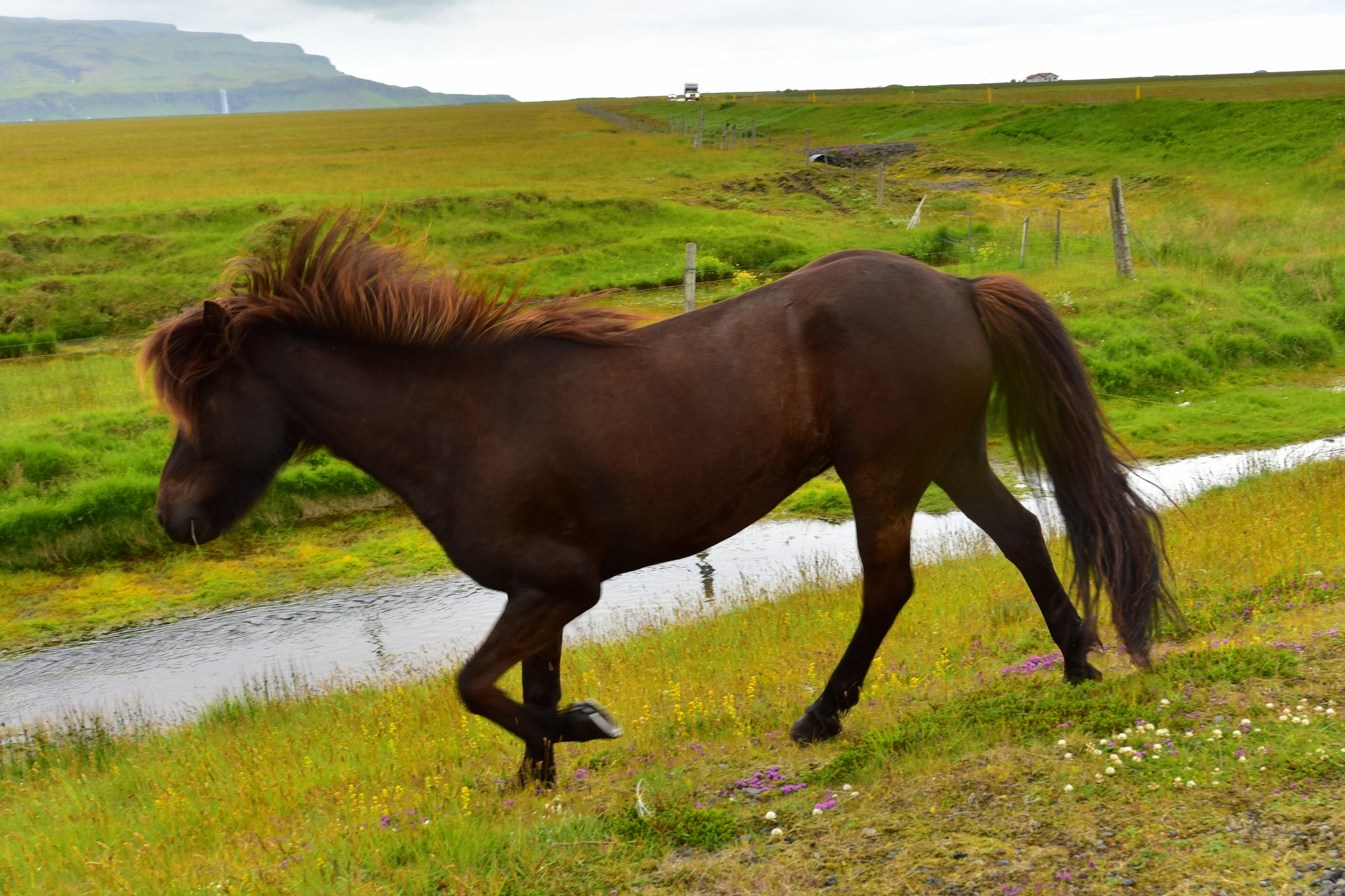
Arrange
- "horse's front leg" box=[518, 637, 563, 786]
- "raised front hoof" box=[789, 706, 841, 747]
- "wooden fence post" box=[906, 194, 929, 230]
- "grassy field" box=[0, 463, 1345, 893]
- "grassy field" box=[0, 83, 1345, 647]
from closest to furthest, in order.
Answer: "grassy field" box=[0, 463, 1345, 893] → "horse's front leg" box=[518, 637, 563, 786] → "raised front hoof" box=[789, 706, 841, 747] → "grassy field" box=[0, 83, 1345, 647] → "wooden fence post" box=[906, 194, 929, 230]

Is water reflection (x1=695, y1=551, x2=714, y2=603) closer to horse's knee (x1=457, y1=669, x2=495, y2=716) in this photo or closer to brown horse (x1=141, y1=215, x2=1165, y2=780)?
brown horse (x1=141, y1=215, x2=1165, y2=780)

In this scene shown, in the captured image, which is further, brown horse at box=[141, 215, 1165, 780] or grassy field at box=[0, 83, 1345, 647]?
grassy field at box=[0, 83, 1345, 647]

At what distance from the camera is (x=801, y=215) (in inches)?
1272

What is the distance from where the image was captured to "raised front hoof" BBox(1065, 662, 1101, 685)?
15.9 feet

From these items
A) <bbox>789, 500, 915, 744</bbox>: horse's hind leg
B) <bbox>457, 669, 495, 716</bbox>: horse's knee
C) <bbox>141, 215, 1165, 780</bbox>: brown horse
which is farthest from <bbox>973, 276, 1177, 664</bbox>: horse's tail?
<bbox>457, 669, 495, 716</bbox>: horse's knee

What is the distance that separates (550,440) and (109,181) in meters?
42.7

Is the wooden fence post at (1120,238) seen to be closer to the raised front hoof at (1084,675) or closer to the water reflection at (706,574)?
the water reflection at (706,574)

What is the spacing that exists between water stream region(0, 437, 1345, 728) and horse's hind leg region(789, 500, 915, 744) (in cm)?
425

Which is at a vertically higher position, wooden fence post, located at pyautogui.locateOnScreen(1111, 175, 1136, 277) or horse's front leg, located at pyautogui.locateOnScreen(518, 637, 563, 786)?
wooden fence post, located at pyautogui.locateOnScreen(1111, 175, 1136, 277)

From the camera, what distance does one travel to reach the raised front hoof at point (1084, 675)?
4.86 m

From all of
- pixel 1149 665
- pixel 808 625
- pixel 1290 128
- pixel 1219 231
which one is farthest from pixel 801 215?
pixel 1149 665

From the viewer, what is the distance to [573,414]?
427 centimetres

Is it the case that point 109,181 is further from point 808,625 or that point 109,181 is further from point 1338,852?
point 1338,852

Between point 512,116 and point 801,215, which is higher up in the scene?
point 512,116
